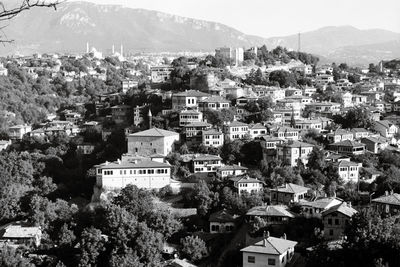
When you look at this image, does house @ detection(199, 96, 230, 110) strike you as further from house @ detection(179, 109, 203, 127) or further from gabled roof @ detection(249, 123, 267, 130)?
gabled roof @ detection(249, 123, 267, 130)

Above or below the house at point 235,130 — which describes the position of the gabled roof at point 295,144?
below

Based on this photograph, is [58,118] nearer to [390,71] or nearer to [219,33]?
A: [390,71]

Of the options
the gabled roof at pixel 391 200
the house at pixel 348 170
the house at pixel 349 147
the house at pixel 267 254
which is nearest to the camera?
the house at pixel 267 254

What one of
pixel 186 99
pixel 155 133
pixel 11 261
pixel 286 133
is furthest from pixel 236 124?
pixel 11 261

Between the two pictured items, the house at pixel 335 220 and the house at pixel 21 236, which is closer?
the house at pixel 335 220

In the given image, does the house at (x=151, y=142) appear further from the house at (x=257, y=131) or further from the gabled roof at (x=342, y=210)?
the gabled roof at (x=342, y=210)

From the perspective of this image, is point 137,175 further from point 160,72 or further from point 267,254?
point 160,72

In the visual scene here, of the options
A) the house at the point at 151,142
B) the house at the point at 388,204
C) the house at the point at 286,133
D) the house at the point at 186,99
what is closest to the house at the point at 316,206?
the house at the point at 388,204

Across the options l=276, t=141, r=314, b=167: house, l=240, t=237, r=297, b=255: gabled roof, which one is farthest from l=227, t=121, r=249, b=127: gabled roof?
l=240, t=237, r=297, b=255: gabled roof
